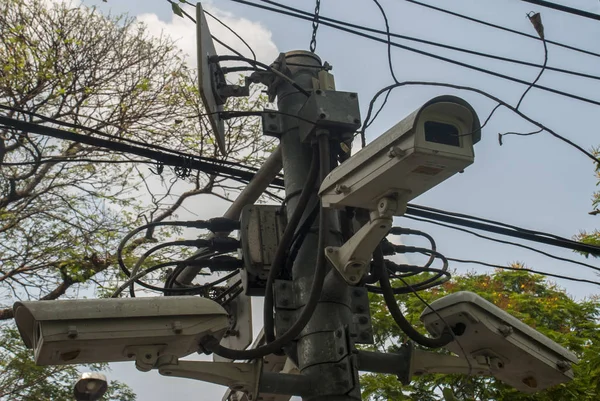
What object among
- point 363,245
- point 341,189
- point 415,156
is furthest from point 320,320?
point 415,156

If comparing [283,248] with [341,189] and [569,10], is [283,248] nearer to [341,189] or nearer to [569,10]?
[341,189]

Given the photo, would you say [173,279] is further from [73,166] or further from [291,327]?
[73,166]

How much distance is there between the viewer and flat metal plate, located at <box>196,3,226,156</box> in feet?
12.5

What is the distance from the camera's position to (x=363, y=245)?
10.1 ft

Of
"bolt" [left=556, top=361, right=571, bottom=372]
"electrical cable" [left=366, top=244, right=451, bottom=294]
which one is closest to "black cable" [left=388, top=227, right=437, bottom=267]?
"electrical cable" [left=366, top=244, right=451, bottom=294]

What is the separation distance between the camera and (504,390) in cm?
794

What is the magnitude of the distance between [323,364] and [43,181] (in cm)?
959

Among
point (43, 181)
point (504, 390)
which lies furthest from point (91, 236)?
point (504, 390)

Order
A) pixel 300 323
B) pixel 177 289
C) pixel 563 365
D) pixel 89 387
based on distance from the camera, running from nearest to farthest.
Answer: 1. pixel 300 323
2. pixel 563 365
3. pixel 177 289
4. pixel 89 387

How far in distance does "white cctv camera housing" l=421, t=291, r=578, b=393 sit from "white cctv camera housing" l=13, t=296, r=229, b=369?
3.90 feet

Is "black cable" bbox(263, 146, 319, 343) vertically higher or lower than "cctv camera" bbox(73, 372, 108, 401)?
higher

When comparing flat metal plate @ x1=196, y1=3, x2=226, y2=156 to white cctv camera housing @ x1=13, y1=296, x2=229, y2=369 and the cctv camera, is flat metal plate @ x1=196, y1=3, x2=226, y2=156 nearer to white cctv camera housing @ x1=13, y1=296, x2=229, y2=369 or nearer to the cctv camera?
white cctv camera housing @ x1=13, y1=296, x2=229, y2=369

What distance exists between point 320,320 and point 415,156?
1040 millimetres

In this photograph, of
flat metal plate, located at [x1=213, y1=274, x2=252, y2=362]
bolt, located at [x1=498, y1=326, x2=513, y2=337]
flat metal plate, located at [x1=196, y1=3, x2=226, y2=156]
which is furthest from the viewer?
flat metal plate, located at [x1=213, y1=274, x2=252, y2=362]
